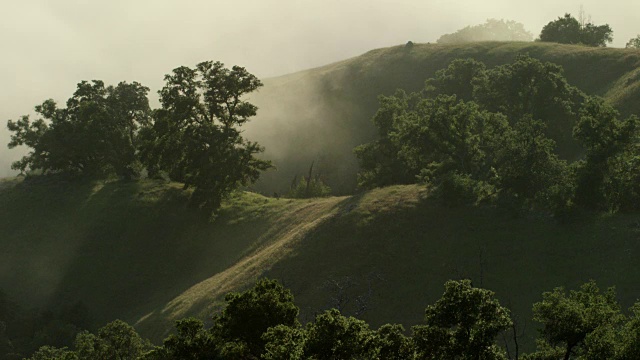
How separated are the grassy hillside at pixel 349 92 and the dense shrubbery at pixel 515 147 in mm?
23889

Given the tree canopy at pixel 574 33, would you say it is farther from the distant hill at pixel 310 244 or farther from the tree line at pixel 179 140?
the tree line at pixel 179 140

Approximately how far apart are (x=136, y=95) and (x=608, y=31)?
376 ft

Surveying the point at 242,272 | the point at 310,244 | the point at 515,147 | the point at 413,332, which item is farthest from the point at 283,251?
the point at 413,332

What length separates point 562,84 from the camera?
99.2 metres

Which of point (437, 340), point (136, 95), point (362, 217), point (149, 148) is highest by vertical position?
point (136, 95)

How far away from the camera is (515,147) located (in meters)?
67.8

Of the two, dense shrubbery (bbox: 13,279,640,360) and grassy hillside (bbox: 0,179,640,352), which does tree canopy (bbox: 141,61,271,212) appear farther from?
dense shrubbery (bbox: 13,279,640,360)

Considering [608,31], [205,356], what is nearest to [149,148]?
[205,356]

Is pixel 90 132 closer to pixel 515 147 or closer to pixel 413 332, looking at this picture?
pixel 515 147

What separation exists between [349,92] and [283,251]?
3980 inches

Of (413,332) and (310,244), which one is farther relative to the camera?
(310,244)

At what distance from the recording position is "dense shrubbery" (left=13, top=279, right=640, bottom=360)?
25656 millimetres

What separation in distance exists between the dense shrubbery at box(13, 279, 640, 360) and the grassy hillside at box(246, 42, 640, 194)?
9810cm

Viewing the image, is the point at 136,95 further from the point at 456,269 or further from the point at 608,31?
the point at 608,31
